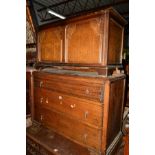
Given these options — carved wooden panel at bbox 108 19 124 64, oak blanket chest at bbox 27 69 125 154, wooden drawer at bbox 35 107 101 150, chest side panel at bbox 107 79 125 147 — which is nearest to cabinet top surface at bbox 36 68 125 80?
oak blanket chest at bbox 27 69 125 154

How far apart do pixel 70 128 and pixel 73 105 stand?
0.35m

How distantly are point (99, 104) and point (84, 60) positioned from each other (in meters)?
0.62

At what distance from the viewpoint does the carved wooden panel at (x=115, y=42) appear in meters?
1.77

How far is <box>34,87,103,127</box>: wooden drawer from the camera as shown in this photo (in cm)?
166

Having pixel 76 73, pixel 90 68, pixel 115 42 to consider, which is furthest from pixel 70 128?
pixel 115 42

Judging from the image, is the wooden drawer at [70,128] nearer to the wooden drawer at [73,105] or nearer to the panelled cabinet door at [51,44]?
the wooden drawer at [73,105]

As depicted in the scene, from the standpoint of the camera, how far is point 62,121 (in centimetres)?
205

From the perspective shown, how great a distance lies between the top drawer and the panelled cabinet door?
322 mm

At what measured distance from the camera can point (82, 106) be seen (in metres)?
1.77

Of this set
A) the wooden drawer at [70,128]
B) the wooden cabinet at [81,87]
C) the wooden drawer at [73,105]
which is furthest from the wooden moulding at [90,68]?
the wooden drawer at [70,128]

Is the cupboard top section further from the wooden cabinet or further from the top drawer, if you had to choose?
Answer: the top drawer

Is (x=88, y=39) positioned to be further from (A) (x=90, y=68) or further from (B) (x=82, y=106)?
(B) (x=82, y=106)
